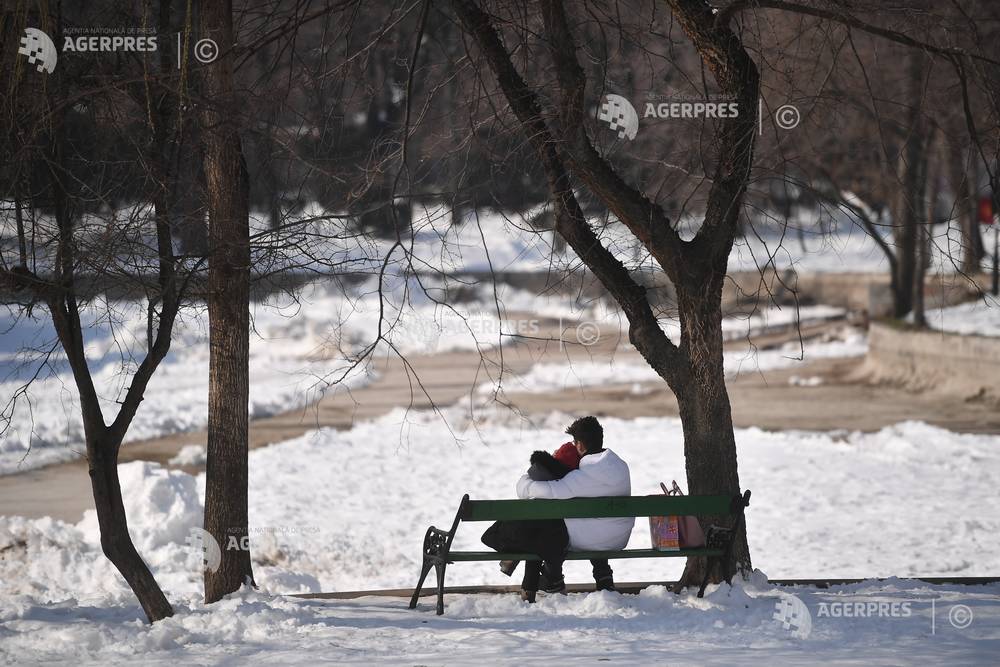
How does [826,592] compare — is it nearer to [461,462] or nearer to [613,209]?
[613,209]

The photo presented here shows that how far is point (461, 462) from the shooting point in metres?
15.2

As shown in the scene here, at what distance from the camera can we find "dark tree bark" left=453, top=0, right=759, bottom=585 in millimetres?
6680

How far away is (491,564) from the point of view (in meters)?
10.5

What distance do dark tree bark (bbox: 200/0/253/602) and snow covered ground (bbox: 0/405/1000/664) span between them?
0.46 metres

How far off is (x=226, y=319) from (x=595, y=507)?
2515 mm

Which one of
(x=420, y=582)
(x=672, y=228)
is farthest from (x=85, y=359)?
(x=672, y=228)

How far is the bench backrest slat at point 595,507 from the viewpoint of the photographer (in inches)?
249

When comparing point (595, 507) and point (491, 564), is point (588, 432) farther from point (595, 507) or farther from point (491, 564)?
point (491, 564)

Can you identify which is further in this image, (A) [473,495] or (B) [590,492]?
(A) [473,495]

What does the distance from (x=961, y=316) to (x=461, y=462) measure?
466 inches

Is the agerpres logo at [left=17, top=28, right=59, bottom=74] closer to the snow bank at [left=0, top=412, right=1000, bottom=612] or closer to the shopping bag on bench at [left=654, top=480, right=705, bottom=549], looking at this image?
the snow bank at [left=0, top=412, right=1000, bottom=612]

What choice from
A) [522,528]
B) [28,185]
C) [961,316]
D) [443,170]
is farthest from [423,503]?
[961,316]

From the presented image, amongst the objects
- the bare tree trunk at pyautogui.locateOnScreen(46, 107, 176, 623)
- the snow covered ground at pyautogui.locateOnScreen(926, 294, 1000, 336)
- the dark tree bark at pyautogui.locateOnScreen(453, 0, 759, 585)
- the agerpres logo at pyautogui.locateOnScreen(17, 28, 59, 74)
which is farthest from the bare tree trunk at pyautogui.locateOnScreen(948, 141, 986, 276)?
the snow covered ground at pyautogui.locateOnScreen(926, 294, 1000, 336)

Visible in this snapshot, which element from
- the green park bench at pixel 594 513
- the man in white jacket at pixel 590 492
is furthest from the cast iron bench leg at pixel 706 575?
the man in white jacket at pixel 590 492
